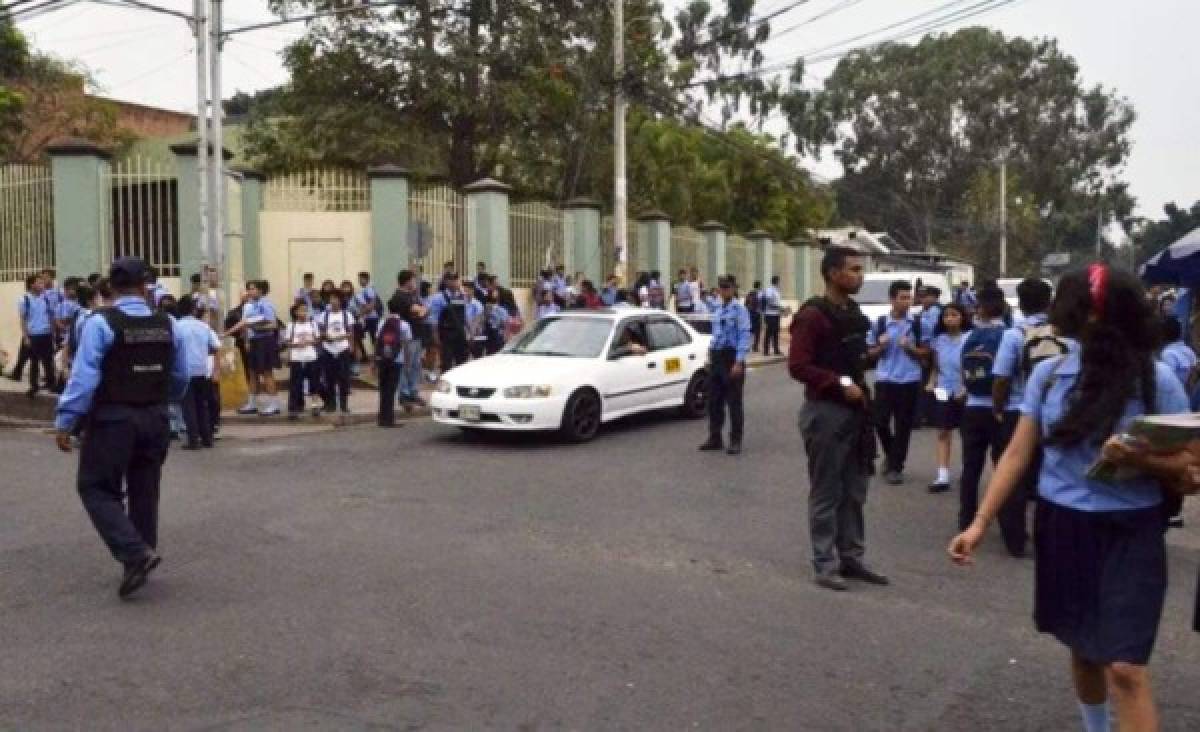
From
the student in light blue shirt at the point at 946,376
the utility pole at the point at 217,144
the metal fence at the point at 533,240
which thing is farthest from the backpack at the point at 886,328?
the metal fence at the point at 533,240

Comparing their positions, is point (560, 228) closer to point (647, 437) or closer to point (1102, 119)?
point (647, 437)

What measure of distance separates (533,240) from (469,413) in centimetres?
1279

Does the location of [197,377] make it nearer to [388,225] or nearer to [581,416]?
[581,416]

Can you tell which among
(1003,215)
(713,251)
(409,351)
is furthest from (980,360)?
(1003,215)

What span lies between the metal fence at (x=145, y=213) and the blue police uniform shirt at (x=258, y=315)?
193 inches

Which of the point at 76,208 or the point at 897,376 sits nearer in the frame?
the point at 897,376

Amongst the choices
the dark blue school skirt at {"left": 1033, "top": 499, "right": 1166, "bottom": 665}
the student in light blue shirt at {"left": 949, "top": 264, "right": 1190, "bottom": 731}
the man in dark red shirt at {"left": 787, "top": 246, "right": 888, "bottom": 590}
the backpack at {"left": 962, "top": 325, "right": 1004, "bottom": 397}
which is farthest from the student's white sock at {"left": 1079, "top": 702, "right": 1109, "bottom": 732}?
the backpack at {"left": 962, "top": 325, "right": 1004, "bottom": 397}

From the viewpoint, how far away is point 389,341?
46.9 ft

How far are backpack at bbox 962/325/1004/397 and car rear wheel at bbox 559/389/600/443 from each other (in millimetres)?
5008

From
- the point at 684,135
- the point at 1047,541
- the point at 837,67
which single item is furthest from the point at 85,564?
the point at 837,67

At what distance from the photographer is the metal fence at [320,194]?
71.6 feet

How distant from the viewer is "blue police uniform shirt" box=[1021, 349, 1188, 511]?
3.90 m

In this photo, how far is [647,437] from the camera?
13586 mm

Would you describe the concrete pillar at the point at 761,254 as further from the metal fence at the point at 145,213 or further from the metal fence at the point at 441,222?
the metal fence at the point at 145,213
